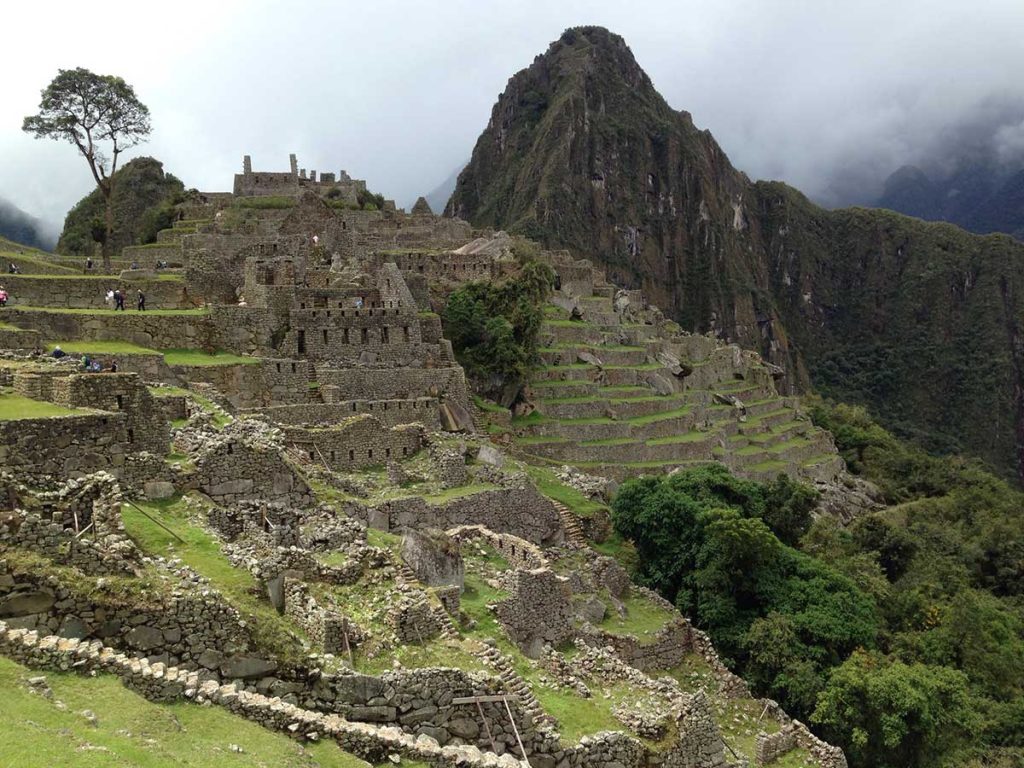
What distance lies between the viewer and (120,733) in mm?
6516

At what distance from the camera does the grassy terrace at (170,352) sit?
63.7 feet

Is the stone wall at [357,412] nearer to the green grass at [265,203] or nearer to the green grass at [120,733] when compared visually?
the green grass at [120,733]

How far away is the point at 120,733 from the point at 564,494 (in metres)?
19.6

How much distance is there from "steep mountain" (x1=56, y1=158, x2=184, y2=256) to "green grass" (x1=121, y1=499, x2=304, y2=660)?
33533mm

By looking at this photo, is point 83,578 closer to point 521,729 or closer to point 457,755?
point 457,755

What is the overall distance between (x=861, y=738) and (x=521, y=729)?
12.1 m

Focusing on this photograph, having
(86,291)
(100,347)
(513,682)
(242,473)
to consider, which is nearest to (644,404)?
(86,291)

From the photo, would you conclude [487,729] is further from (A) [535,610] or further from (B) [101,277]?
(B) [101,277]

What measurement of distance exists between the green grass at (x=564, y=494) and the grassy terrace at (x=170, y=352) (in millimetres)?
8482

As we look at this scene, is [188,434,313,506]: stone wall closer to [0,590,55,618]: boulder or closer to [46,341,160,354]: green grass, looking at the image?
[0,590,55,618]: boulder

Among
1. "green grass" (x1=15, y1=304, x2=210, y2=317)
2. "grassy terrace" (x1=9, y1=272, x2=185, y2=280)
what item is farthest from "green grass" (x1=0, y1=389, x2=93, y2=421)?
"grassy terrace" (x1=9, y1=272, x2=185, y2=280)

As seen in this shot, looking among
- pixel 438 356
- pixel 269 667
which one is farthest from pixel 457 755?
pixel 438 356

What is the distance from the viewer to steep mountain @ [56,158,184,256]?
4166 centimetres

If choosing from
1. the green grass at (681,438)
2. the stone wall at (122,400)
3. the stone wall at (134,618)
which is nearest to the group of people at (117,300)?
the stone wall at (122,400)
